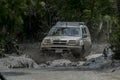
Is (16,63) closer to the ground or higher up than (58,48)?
Answer: closer to the ground

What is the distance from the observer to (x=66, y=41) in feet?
75.3

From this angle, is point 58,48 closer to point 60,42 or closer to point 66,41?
point 60,42

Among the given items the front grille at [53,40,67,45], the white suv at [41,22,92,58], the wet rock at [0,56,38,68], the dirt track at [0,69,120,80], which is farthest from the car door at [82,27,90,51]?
the dirt track at [0,69,120,80]

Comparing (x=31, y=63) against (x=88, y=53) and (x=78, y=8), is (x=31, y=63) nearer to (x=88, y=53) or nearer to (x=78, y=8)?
(x=88, y=53)

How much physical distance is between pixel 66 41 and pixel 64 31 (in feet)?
4.59

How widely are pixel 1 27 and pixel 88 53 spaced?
13.8 meters

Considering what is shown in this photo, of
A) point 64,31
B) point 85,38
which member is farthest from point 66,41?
point 85,38

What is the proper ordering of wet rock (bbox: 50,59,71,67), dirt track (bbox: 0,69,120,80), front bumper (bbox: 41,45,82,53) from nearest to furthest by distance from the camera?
dirt track (bbox: 0,69,120,80) → wet rock (bbox: 50,59,71,67) → front bumper (bbox: 41,45,82,53)

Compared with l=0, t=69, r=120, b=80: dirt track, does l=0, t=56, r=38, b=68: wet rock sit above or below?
below

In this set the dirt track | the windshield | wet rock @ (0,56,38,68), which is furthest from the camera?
the windshield

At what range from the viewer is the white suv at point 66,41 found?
22938mm

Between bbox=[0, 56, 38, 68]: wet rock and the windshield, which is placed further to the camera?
the windshield

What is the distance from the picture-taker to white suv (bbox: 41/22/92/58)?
22938 millimetres

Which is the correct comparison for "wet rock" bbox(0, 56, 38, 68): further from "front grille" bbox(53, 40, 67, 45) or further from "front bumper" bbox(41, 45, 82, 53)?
"front grille" bbox(53, 40, 67, 45)
